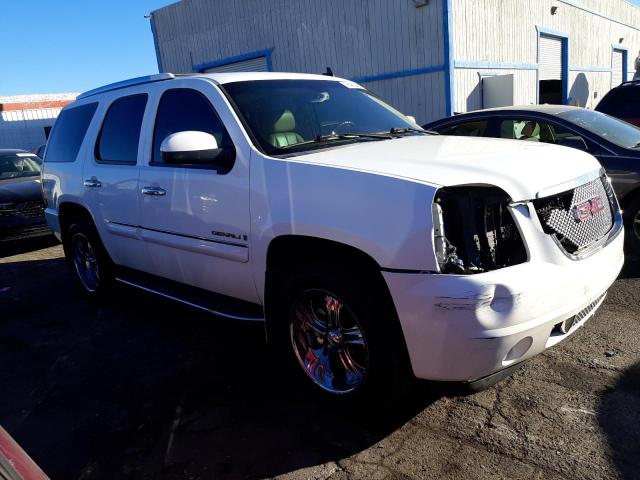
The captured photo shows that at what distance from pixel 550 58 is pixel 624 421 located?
55.6 feet

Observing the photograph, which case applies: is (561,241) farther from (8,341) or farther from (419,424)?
(8,341)

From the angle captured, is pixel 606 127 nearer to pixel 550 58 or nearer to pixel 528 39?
pixel 528 39

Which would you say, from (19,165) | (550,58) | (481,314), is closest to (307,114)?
(481,314)

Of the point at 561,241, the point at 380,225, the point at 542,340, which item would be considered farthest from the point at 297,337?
the point at 561,241

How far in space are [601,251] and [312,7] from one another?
42.6 ft

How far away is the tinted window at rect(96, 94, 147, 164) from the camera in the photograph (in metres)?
4.11

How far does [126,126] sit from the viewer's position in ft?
14.0

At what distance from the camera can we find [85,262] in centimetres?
536

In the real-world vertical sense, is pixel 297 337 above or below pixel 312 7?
below

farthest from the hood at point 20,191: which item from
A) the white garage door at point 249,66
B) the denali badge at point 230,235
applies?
the white garage door at point 249,66

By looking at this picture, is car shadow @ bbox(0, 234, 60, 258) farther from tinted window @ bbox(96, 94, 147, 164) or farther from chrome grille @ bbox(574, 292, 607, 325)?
chrome grille @ bbox(574, 292, 607, 325)

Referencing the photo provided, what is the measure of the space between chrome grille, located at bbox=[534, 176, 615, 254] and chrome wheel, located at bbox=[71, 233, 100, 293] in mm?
4187

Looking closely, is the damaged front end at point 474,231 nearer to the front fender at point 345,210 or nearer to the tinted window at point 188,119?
the front fender at point 345,210

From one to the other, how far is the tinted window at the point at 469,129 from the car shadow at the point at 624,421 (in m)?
3.55
